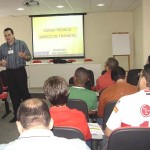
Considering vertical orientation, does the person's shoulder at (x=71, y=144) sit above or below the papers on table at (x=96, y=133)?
above

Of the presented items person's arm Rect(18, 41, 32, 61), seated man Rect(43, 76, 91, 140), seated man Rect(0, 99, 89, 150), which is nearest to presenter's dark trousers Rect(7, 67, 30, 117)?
person's arm Rect(18, 41, 32, 61)

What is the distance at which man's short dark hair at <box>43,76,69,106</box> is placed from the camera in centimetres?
243

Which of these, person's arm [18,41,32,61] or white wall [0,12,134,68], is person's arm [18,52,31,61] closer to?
person's arm [18,41,32,61]

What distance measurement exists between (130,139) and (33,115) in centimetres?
78

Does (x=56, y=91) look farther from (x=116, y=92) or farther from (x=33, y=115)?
(x=116, y=92)

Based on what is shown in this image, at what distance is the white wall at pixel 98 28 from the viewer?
1077 centimetres

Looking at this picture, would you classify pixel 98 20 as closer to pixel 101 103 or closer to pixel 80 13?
pixel 80 13

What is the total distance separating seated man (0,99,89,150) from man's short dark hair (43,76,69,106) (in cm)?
90

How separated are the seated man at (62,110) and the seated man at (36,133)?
79cm

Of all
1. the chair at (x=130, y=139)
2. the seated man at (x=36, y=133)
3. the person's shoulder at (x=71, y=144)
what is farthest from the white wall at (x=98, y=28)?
the person's shoulder at (x=71, y=144)

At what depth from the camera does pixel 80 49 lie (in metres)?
10.9

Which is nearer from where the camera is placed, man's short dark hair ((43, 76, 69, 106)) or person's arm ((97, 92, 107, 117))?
man's short dark hair ((43, 76, 69, 106))

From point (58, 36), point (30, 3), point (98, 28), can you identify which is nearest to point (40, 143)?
point (30, 3)

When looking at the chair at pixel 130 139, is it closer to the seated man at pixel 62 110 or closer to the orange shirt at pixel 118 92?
the seated man at pixel 62 110
